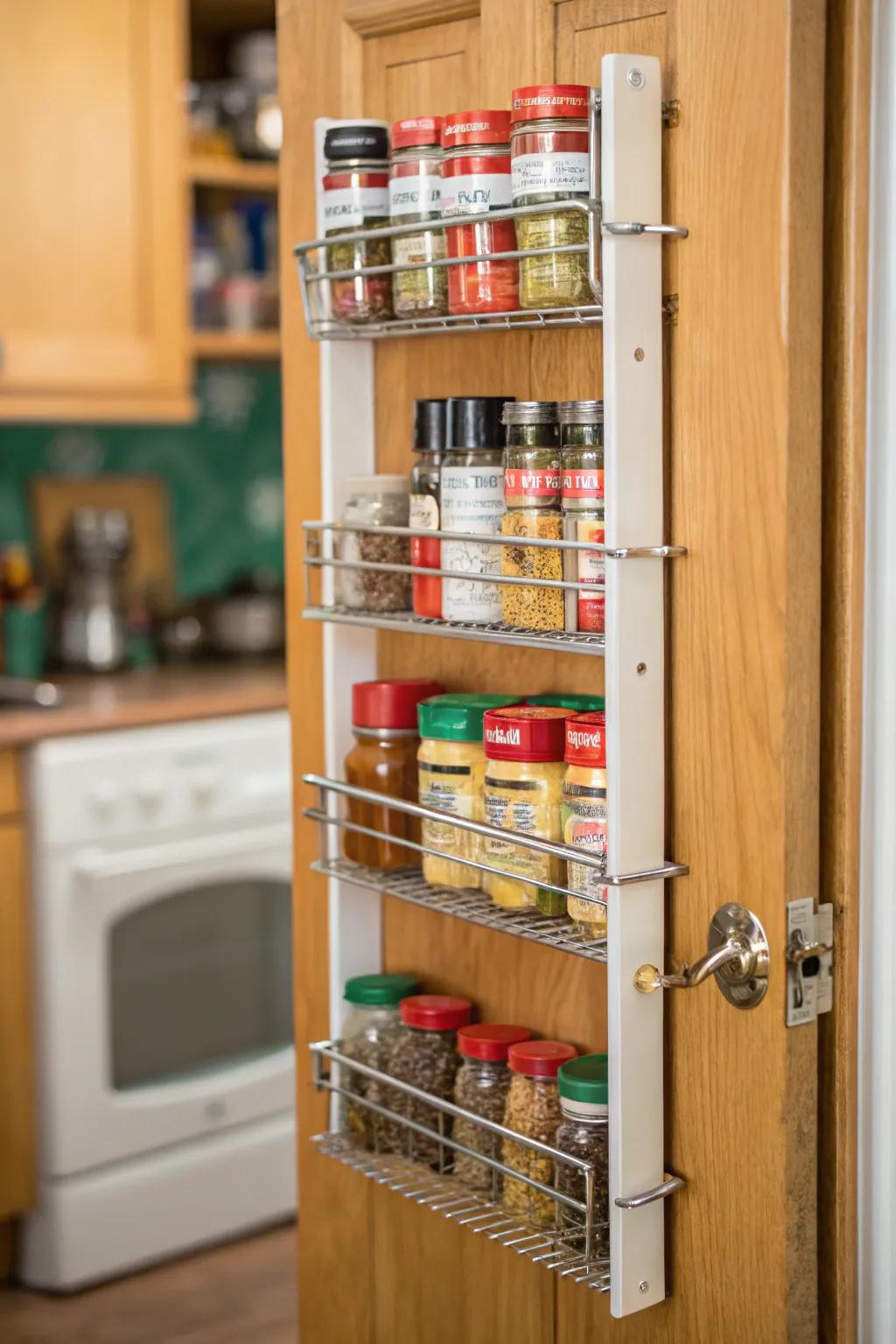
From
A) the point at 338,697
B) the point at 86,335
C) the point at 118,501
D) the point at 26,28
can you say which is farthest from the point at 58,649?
the point at 338,697

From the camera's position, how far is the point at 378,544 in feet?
4.91

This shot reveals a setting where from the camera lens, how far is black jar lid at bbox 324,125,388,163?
140 centimetres

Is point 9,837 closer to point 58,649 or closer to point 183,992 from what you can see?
point 183,992

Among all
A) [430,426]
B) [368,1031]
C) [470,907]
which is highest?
[430,426]

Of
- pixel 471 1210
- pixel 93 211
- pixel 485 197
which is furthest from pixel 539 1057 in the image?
pixel 93 211

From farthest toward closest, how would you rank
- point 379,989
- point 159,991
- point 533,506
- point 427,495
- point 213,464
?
1. point 213,464
2. point 159,991
3. point 379,989
4. point 427,495
5. point 533,506

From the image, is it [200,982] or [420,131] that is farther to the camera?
[200,982]

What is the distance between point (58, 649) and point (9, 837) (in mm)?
684

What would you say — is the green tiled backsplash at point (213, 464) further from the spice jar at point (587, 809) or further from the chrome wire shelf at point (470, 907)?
the spice jar at point (587, 809)

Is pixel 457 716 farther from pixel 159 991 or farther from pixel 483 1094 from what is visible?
pixel 159 991

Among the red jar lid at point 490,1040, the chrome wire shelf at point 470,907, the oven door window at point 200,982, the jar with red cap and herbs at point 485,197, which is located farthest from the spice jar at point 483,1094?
the oven door window at point 200,982

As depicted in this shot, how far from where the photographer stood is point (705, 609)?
1211 millimetres

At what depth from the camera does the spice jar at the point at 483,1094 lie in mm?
1408

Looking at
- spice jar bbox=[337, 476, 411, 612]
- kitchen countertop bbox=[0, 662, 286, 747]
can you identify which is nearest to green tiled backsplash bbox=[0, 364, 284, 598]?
kitchen countertop bbox=[0, 662, 286, 747]
